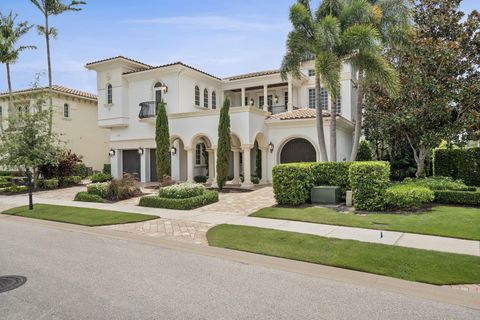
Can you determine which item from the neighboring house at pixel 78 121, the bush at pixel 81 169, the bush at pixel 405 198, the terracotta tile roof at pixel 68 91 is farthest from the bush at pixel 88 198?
the terracotta tile roof at pixel 68 91

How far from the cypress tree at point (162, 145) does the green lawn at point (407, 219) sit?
401 inches

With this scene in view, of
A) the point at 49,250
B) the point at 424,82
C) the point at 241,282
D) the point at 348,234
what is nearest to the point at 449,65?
the point at 424,82

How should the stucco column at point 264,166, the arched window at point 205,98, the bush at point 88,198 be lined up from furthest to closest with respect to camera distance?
1. the arched window at point 205,98
2. the stucco column at point 264,166
3. the bush at point 88,198

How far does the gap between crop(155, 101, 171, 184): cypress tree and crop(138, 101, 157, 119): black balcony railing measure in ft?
10.7

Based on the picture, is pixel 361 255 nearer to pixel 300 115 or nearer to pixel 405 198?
pixel 405 198

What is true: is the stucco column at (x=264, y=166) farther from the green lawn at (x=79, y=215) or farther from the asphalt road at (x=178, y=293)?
the asphalt road at (x=178, y=293)

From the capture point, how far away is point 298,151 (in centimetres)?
2194

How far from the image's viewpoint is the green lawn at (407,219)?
9.06m

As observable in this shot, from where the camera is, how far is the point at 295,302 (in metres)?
4.88

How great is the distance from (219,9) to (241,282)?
738cm

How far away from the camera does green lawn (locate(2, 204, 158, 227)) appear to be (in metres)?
11.4

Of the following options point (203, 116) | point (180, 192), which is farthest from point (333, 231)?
point (203, 116)

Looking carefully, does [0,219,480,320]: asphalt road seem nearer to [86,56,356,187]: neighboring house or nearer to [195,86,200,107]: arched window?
[86,56,356,187]: neighboring house

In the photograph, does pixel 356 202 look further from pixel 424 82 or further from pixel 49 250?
pixel 49 250
